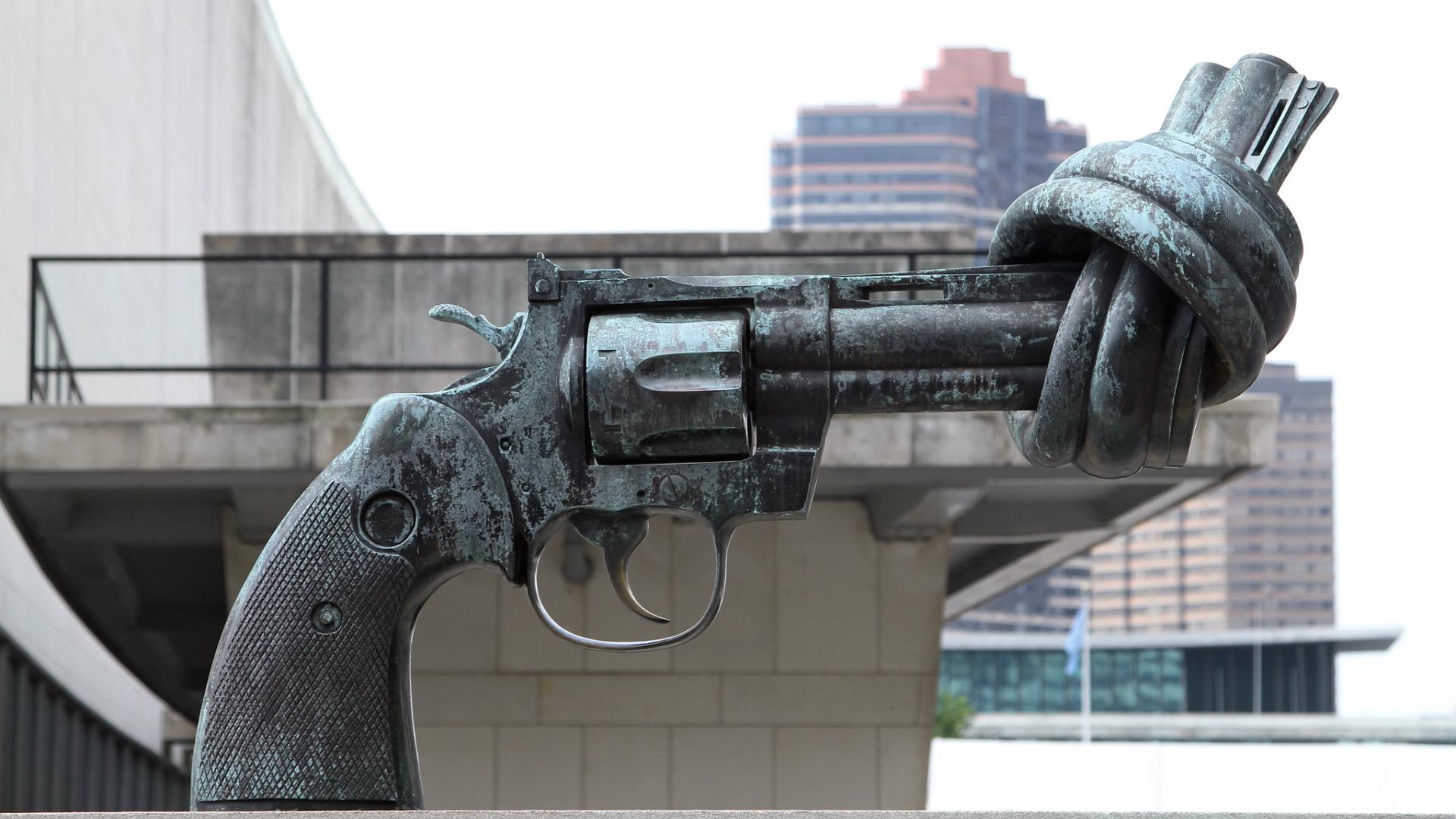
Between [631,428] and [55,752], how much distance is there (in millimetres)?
Answer: 10048

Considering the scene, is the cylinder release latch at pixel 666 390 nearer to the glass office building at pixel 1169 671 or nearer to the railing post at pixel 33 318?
the railing post at pixel 33 318

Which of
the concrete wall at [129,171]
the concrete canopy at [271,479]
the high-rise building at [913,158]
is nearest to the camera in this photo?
the concrete canopy at [271,479]

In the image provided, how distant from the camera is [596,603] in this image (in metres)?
6.99

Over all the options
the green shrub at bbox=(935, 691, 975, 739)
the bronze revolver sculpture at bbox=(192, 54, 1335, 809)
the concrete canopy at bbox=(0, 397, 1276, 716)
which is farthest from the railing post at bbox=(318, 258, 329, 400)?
the green shrub at bbox=(935, 691, 975, 739)

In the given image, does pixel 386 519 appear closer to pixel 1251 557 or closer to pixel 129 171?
pixel 129 171

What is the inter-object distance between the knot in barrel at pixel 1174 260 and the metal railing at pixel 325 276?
457 centimetres

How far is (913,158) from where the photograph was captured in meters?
97.9

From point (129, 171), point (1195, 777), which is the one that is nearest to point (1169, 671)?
point (1195, 777)

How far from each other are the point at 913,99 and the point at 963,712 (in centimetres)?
6628

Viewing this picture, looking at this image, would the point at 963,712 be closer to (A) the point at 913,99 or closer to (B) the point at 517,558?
(B) the point at 517,558

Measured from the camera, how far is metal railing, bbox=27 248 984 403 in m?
6.80

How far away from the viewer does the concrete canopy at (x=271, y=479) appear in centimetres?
611

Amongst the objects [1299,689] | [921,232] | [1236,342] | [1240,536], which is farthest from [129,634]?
[1240,536]

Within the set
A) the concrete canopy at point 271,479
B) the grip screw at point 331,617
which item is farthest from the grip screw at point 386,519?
the concrete canopy at point 271,479
